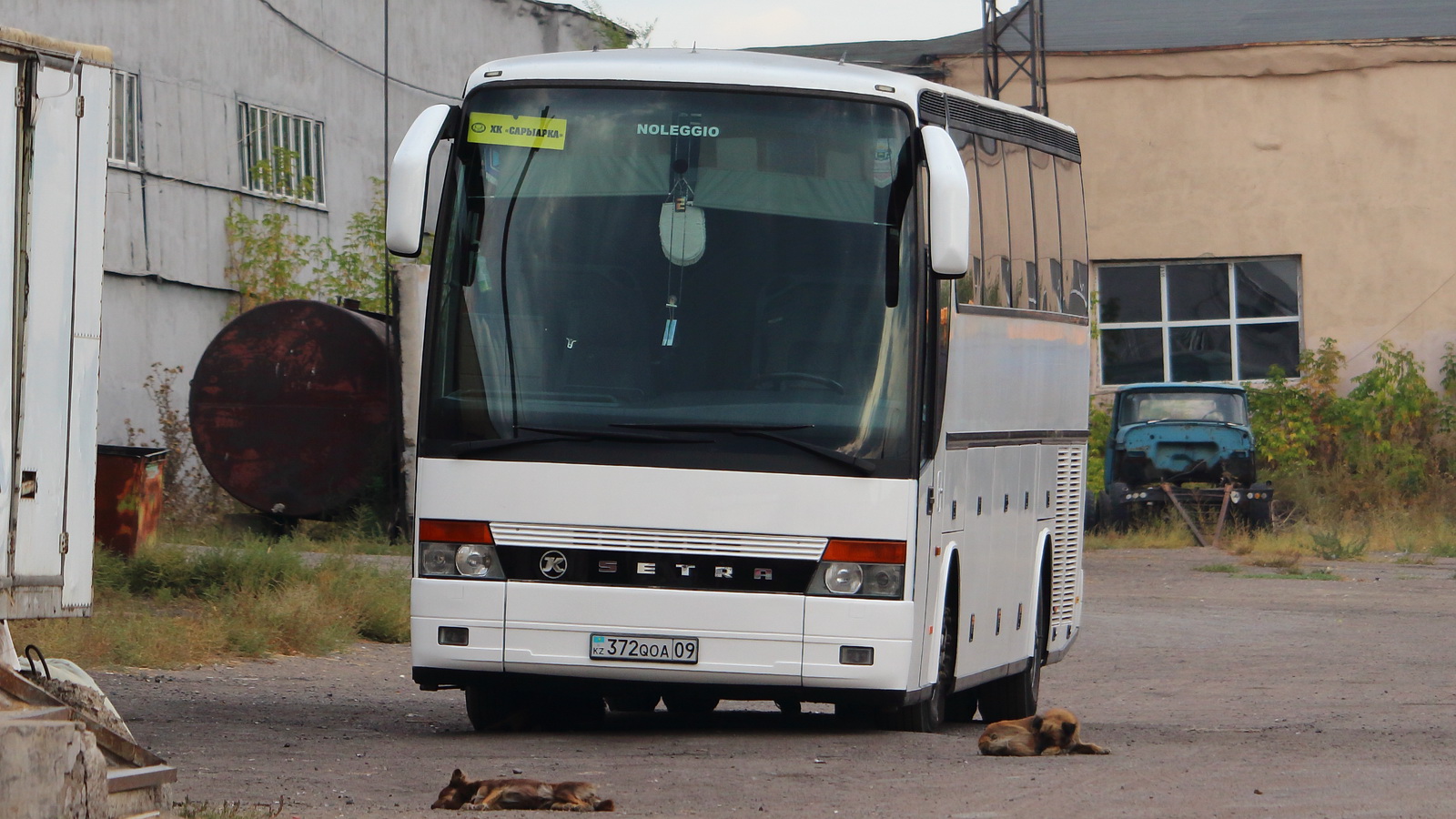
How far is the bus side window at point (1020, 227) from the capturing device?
12555 millimetres

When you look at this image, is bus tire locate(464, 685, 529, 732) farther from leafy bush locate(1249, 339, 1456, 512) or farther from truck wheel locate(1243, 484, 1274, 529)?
leafy bush locate(1249, 339, 1456, 512)

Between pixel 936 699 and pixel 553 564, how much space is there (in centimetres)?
224

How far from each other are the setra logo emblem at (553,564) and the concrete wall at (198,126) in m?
16.3

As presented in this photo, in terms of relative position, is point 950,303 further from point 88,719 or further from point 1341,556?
point 1341,556

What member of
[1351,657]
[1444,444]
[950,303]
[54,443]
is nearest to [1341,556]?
[1444,444]

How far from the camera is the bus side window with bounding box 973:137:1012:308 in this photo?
38.7 ft

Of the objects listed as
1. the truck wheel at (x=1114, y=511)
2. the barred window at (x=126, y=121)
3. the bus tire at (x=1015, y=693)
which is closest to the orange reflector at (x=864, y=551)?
the bus tire at (x=1015, y=693)

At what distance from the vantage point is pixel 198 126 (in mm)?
28500

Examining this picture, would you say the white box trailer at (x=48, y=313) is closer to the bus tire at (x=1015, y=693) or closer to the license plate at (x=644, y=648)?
the license plate at (x=644, y=648)

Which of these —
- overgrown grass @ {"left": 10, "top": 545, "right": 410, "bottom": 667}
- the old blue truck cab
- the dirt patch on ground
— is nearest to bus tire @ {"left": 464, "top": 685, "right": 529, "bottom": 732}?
the dirt patch on ground

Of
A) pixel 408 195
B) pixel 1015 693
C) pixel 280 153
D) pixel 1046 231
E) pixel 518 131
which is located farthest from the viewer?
pixel 280 153

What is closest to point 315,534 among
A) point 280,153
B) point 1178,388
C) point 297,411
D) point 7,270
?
point 297,411

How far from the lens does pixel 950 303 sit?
35.6 feet

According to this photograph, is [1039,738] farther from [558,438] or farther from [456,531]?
[456,531]
